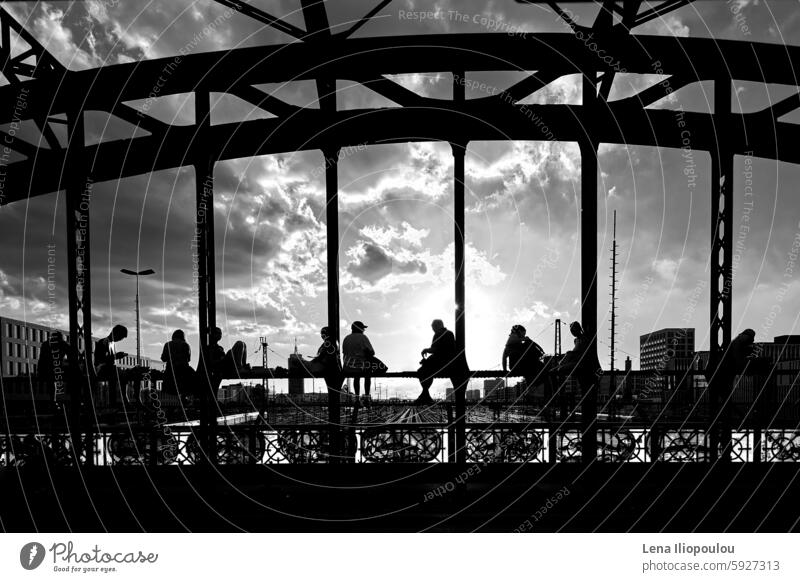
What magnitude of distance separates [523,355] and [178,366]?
767cm

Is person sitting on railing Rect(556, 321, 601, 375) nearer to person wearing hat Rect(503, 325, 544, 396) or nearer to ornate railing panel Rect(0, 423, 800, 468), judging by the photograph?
person wearing hat Rect(503, 325, 544, 396)

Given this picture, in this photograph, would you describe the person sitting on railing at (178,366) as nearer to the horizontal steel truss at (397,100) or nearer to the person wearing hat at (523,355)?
the horizontal steel truss at (397,100)

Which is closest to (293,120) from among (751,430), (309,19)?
(309,19)

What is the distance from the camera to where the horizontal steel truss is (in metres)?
10.5

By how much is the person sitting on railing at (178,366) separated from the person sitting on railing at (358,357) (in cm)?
354

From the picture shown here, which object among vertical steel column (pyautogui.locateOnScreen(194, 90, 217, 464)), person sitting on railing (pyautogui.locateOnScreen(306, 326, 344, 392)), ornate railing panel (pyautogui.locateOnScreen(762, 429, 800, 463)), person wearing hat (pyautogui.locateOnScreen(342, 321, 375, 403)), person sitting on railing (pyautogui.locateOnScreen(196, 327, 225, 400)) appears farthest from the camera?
ornate railing panel (pyautogui.locateOnScreen(762, 429, 800, 463))

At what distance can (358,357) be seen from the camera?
36.0ft

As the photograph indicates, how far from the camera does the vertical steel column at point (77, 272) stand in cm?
974

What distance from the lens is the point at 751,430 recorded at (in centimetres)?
1119

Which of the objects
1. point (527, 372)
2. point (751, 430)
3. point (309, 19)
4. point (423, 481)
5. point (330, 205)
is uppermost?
point (309, 19)

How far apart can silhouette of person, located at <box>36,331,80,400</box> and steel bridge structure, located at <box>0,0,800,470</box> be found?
393 millimetres

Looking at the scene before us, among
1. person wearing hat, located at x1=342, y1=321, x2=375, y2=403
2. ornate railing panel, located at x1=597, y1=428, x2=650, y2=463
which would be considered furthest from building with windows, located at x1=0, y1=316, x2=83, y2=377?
ornate railing panel, located at x1=597, y1=428, x2=650, y2=463
